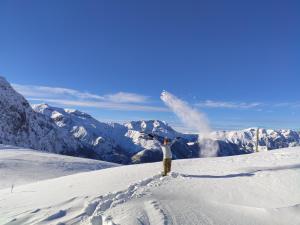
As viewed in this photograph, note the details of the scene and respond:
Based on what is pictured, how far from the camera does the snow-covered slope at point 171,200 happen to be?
965cm

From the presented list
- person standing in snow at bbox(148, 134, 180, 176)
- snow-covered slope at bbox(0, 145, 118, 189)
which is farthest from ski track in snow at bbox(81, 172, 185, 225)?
snow-covered slope at bbox(0, 145, 118, 189)

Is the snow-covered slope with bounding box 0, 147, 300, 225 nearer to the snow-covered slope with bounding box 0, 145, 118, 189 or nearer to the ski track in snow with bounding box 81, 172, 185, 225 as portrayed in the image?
the ski track in snow with bounding box 81, 172, 185, 225

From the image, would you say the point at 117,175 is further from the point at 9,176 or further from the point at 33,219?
the point at 9,176

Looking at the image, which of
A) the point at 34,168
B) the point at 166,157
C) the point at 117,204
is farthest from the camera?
the point at 34,168

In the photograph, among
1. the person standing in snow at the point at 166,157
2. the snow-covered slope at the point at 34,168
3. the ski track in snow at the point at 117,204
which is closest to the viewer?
the ski track in snow at the point at 117,204

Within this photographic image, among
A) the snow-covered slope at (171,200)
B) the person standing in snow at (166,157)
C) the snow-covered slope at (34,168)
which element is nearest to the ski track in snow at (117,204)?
the snow-covered slope at (171,200)

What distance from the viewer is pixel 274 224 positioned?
9.48m

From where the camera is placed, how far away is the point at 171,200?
1111 cm

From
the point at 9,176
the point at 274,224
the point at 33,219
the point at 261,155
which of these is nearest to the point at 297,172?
the point at 274,224

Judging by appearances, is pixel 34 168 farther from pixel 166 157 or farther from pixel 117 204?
pixel 117 204

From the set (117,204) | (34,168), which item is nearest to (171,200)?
(117,204)

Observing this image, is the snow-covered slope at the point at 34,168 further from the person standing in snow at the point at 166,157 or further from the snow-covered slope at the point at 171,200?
the person standing in snow at the point at 166,157

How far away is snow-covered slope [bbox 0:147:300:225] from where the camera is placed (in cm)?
965

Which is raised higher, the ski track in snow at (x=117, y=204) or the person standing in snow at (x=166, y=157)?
the person standing in snow at (x=166, y=157)
